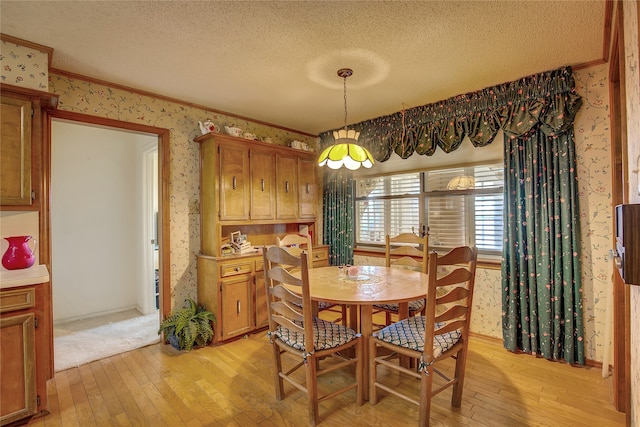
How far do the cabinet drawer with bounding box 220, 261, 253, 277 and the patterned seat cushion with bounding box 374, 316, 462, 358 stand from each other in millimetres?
1637

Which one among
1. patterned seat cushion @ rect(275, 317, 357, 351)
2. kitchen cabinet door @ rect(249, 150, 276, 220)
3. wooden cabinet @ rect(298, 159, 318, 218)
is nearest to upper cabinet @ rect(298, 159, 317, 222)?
wooden cabinet @ rect(298, 159, 318, 218)

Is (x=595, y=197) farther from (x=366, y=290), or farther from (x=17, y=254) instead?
(x=17, y=254)

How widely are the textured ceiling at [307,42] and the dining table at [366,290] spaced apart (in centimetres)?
166

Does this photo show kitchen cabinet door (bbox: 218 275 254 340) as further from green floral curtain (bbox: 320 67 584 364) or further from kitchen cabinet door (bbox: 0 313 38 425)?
green floral curtain (bbox: 320 67 584 364)

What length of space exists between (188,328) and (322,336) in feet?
4.97

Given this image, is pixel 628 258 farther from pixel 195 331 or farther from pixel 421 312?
pixel 195 331

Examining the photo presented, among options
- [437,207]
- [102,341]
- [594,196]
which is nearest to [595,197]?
[594,196]

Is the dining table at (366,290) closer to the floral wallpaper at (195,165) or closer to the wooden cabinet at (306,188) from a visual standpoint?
the floral wallpaper at (195,165)

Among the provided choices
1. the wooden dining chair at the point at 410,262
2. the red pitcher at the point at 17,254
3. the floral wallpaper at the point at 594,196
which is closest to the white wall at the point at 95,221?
the red pitcher at the point at 17,254

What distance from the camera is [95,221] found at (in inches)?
151

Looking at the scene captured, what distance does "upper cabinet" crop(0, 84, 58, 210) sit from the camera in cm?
191

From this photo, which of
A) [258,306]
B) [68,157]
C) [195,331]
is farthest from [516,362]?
[68,157]

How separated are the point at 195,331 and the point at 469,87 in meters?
3.38

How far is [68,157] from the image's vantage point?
367 centimetres
